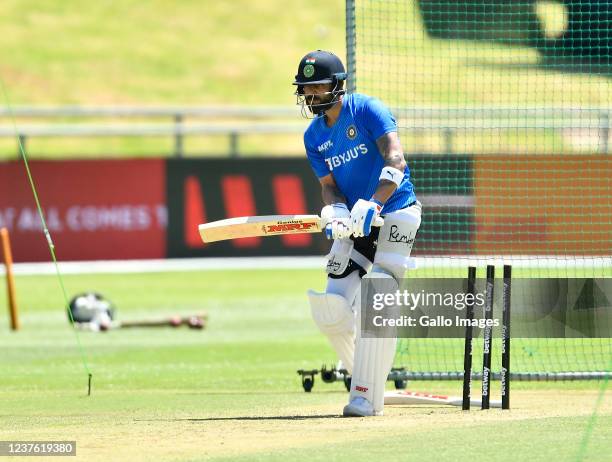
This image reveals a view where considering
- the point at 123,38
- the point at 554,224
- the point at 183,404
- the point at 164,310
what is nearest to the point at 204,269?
the point at 164,310

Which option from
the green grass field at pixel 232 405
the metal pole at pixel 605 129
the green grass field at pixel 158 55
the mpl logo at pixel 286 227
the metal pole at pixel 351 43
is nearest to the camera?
the green grass field at pixel 232 405

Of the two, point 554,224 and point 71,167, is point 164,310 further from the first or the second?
point 71,167

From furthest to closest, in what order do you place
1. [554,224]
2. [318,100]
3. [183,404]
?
[554,224] < [183,404] < [318,100]

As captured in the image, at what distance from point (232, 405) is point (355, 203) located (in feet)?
6.28

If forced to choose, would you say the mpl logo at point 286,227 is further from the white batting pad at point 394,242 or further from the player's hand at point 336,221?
the white batting pad at point 394,242

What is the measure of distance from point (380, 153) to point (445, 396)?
6.95ft

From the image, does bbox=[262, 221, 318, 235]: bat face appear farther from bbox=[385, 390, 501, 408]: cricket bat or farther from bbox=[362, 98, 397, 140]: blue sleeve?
bbox=[385, 390, 501, 408]: cricket bat

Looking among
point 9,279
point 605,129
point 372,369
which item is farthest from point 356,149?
point 605,129

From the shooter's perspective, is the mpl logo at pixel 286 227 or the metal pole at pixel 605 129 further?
the metal pole at pixel 605 129

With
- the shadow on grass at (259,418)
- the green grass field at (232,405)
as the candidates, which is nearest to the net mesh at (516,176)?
the green grass field at (232,405)

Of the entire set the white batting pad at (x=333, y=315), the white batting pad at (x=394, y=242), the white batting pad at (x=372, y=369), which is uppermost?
the white batting pad at (x=394, y=242)

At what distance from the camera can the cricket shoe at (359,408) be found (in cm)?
841

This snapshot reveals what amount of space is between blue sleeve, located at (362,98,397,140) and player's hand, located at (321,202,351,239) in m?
0.55

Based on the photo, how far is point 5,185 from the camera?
1001 inches
